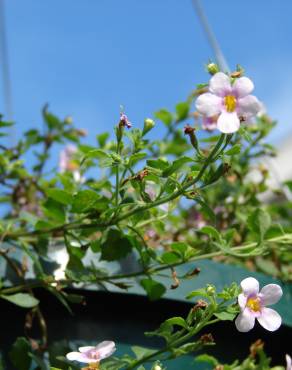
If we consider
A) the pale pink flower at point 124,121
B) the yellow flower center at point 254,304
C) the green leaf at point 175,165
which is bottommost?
the yellow flower center at point 254,304

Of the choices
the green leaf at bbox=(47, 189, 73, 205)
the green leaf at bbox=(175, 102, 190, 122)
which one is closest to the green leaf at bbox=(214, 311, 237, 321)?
the green leaf at bbox=(47, 189, 73, 205)

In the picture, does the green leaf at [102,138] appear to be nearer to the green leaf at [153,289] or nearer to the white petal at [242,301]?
the green leaf at [153,289]

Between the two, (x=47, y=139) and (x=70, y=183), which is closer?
(x=70, y=183)

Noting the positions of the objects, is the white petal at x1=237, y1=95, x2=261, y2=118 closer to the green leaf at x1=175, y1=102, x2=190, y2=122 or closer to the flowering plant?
the flowering plant

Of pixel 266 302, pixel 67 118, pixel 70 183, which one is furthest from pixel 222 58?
pixel 266 302

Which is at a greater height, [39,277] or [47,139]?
[47,139]

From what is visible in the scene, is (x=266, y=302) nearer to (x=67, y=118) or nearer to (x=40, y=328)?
(x=40, y=328)

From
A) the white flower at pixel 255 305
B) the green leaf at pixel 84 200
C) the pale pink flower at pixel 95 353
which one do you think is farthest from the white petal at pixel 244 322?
the green leaf at pixel 84 200

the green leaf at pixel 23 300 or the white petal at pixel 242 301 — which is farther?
the green leaf at pixel 23 300

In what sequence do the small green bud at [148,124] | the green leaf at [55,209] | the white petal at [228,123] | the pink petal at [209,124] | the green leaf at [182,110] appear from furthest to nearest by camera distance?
the green leaf at [182,110] → the pink petal at [209,124] → the green leaf at [55,209] → the small green bud at [148,124] → the white petal at [228,123]
